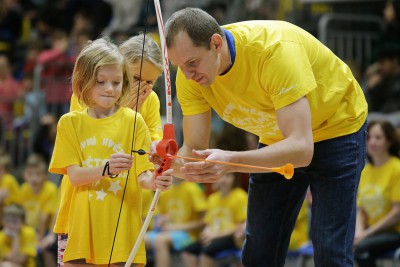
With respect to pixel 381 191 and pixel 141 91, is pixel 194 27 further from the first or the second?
pixel 381 191

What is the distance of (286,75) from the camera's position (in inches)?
132

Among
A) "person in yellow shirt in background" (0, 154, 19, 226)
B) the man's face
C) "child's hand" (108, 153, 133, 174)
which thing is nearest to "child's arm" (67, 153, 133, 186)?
"child's hand" (108, 153, 133, 174)

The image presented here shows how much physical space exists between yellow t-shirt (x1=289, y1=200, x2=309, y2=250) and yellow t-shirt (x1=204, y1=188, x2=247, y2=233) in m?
0.43

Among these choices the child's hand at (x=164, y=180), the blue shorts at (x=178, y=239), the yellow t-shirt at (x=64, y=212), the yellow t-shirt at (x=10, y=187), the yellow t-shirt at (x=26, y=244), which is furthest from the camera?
the yellow t-shirt at (x=10, y=187)

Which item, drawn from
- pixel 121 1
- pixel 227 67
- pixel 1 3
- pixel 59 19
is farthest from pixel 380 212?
pixel 1 3

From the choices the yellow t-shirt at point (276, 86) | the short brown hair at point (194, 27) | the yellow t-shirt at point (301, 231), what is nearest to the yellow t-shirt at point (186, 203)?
the yellow t-shirt at point (301, 231)

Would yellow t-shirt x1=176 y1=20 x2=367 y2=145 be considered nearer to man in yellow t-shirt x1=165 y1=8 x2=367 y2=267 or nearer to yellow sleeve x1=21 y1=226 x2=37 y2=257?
man in yellow t-shirt x1=165 y1=8 x2=367 y2=267

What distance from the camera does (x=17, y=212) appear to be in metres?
7.23

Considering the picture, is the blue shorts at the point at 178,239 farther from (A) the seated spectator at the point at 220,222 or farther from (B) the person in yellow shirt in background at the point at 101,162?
(B) the person in yellow shirt in background at the point at 101,162

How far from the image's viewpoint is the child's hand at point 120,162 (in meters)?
3.36

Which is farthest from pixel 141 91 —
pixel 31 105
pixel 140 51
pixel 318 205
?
pixel 31 105

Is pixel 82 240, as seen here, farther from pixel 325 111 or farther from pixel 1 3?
pixel 1 3

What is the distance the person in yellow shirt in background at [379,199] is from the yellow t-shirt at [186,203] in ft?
5.08

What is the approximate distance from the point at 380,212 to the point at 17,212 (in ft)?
9.81
